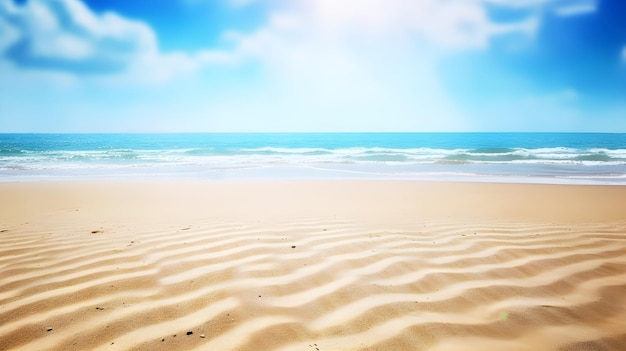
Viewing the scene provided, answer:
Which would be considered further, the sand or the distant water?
the distant water

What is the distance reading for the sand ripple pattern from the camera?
1.96 m

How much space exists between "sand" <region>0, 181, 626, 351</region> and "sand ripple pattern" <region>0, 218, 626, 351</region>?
0.04 ft

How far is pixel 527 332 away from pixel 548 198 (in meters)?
8.23

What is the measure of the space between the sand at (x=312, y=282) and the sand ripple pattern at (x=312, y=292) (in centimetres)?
1

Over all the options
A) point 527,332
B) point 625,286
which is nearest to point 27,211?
point 527,332

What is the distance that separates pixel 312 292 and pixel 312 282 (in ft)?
0.61

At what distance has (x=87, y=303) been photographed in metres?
2.33

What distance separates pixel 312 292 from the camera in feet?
8.38

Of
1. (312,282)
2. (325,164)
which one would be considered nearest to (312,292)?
(312,282)

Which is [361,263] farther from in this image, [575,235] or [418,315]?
[575,235]

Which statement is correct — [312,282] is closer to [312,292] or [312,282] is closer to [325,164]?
[312,292]

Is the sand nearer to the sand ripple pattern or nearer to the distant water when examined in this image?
the sand ripple pattern

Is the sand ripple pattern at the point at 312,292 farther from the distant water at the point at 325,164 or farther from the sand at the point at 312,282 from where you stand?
the distant water at the point at 325,164

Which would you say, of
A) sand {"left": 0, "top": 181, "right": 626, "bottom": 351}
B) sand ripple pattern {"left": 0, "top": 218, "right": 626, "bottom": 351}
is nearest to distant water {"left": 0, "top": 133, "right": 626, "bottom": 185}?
sand {"left": 0, "top": 181, "right": 626, "bottom": 351}
